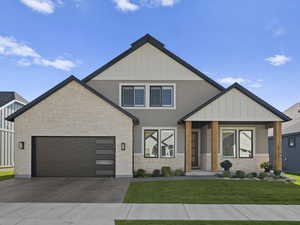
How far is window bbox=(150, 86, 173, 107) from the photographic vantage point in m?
17.5

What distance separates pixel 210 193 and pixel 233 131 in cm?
767

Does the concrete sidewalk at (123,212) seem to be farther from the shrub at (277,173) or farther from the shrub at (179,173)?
the shrub at (179,173)

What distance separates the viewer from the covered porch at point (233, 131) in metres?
15.5

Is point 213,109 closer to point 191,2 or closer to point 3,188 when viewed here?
point 191,2

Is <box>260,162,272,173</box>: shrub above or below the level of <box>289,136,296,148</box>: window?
below

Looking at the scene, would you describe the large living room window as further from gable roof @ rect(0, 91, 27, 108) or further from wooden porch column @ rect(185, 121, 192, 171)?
gable roof @ rect(0, 91, 27, 108)

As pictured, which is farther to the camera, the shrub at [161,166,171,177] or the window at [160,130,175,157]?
the window at [160,130,175,157]

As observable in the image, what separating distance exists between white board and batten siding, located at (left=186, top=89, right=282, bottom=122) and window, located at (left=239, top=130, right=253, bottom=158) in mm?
1943

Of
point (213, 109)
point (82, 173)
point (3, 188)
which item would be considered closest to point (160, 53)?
point (213, 109)

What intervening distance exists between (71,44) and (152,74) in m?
5.96

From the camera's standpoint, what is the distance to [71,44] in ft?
60.0

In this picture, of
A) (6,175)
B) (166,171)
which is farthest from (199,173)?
(6,175)

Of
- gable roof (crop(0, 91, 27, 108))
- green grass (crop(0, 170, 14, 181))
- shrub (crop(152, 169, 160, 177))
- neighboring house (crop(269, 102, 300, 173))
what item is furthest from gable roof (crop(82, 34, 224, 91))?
gable roof (crop(0, 91, 27, 108))

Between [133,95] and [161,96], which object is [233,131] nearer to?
[161,96]
